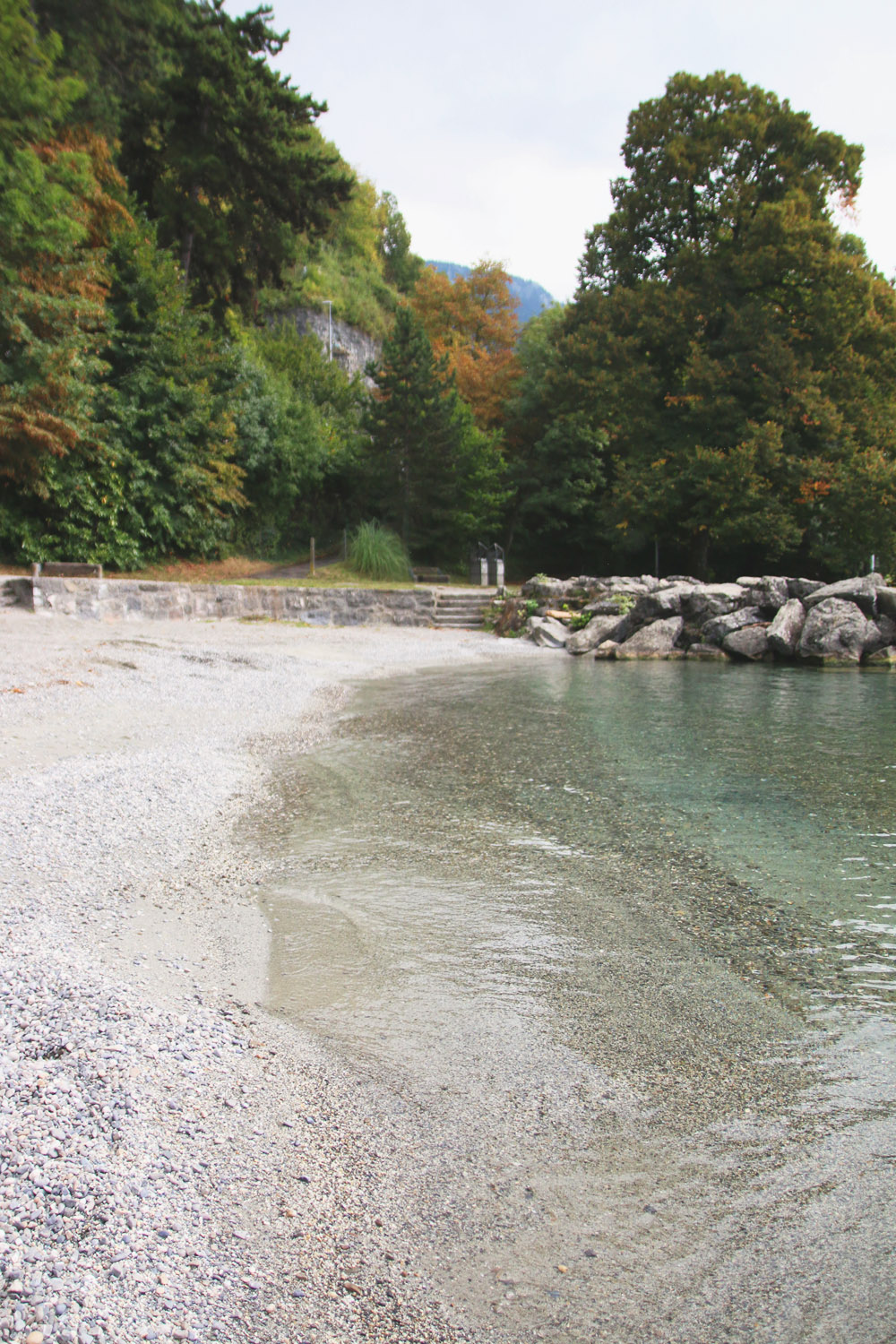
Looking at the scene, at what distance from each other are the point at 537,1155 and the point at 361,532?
19.7 m

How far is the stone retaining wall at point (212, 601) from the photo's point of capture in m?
12.9

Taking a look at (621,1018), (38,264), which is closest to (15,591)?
(38,264)

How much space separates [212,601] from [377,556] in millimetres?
5682

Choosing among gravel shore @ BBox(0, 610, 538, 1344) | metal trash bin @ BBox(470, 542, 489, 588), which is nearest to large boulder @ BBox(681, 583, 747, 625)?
metal trash bin @ BBox(470, 542, 489, 588)

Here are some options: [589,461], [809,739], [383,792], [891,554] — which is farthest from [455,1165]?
[589,461]

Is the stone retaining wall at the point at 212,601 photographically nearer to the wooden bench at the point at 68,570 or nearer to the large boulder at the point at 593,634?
the wooden bench at the point at 68,570

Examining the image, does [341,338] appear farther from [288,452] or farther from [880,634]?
[880,634]

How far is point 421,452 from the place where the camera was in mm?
22438

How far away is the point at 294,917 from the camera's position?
3395 millimetres

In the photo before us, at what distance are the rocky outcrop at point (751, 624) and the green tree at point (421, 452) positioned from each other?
7204mm

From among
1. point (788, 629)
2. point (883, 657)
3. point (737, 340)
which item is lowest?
point (883, 657)

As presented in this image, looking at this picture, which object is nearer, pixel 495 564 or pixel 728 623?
pixel 728 623

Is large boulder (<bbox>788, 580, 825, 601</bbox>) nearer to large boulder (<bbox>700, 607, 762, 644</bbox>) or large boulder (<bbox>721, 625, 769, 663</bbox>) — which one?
large boulder (<bbox>700, 607, 762, 644</bbox>)

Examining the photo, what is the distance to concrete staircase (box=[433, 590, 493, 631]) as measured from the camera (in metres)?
18.0
